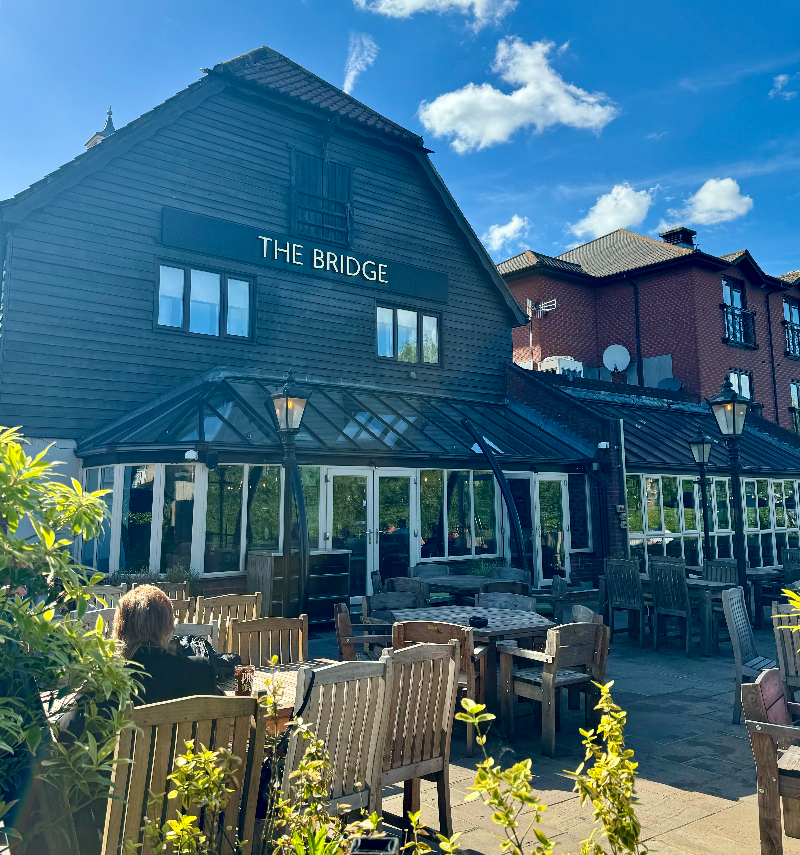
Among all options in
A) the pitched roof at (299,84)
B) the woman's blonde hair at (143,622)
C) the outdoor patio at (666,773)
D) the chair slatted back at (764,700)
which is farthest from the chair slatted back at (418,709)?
the pitched roof at (299,84)

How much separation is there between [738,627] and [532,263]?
19302 millimetres

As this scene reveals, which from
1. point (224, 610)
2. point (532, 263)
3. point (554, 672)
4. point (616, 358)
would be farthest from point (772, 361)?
point (224, 610)

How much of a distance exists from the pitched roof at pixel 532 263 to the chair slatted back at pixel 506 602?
1766cm

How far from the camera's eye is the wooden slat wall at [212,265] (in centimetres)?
1146

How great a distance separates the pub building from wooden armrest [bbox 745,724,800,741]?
5938mm

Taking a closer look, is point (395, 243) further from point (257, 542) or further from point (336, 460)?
point (257, 542)

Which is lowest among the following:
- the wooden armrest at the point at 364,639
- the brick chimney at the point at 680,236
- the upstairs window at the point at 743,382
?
the wooden armrest at the point at 364,639

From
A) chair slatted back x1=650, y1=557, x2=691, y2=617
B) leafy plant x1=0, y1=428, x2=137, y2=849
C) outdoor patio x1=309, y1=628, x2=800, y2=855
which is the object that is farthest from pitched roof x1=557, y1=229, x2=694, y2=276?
leafy plant x1=0, y1=428, x2=137, y2=849

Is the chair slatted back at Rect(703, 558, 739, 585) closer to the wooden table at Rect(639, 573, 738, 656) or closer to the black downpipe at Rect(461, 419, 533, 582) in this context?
the wooden table at Rect(639, 573, 738, 656)

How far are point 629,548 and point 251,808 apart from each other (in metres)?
13.2

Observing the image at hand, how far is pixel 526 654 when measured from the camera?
18.6ft

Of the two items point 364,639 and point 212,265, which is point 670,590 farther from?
point 212,265

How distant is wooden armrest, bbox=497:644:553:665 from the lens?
5.48m

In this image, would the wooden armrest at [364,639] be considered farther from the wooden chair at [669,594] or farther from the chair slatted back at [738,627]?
the wooden chair at [669,594]
